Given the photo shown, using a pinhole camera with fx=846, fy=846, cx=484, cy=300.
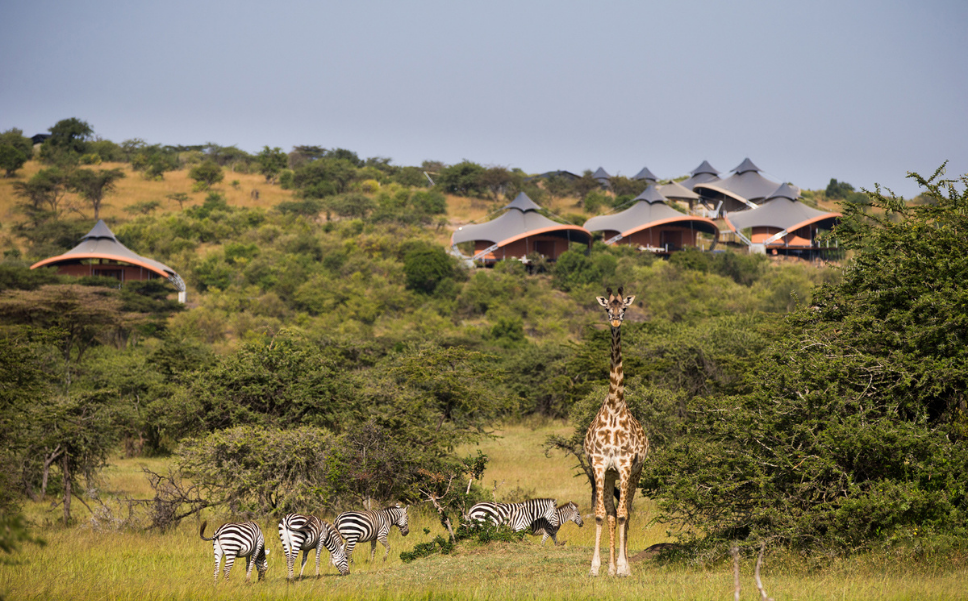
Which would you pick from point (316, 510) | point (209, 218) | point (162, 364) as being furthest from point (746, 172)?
point (316, 510)

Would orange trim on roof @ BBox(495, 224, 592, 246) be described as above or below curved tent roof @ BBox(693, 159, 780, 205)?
below

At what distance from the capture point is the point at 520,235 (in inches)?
3078

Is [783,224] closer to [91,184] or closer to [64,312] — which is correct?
[64,312]

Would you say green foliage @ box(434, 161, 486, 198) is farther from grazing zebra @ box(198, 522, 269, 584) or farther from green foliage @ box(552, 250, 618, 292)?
grazing zebra @ box(198, 522, 269, 584)

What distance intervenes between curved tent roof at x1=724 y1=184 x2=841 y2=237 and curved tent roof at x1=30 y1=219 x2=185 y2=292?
57.4 metres

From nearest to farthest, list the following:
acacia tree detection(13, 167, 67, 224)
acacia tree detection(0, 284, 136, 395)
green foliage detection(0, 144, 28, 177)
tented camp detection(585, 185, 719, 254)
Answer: acacia tree detection(0, 284, 136, 395)
tented camp detection(585, 185, 719, 254)
acacia tree detection(13, 167, 67, 224)
green foliage detection(0, 144, 28, 177)

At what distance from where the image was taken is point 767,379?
12273mm

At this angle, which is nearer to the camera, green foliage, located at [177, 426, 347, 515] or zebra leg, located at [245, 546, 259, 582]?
zebra leg, located at [245, 546, 259, 582]

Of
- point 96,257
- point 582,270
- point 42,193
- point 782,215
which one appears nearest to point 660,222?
point 782,215

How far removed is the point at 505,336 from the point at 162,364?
71.5 ft

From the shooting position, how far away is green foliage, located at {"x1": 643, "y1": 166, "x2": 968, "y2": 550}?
1023cm

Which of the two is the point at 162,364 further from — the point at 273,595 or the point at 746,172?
the point at 746,172

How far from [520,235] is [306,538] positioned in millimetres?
67326

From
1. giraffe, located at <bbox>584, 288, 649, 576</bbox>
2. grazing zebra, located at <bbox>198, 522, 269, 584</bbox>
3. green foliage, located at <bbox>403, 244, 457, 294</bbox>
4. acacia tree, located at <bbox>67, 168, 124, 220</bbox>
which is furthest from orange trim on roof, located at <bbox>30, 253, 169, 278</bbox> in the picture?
giraffe, located at <bbox>584, 288, 649, 576</bbox>
